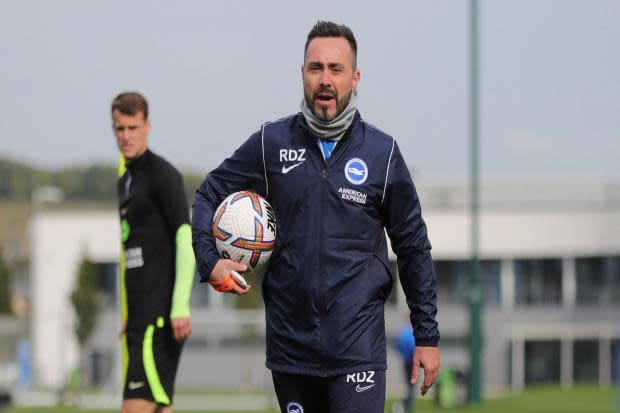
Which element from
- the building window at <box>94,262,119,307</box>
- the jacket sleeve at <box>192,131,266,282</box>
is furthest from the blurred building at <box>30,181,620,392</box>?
the jacket sleeve at <box>192,131,266,282</box>

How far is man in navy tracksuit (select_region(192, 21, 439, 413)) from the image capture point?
5562 mm

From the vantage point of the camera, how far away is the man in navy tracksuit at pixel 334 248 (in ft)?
18.2

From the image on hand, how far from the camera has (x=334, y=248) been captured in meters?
5.56

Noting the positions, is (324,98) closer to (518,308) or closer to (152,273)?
(152,273)

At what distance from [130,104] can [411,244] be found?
9.44 ft

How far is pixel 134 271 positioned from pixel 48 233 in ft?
212

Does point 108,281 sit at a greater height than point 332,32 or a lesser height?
lesser

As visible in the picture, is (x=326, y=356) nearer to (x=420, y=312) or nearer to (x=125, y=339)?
(x=420, y=312)

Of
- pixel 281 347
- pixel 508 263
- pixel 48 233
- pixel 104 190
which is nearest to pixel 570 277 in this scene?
pixel 508 263

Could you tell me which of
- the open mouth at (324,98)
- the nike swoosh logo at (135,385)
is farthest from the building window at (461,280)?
the open mouth at (324,98)

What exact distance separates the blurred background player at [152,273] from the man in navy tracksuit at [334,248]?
7.18 feet

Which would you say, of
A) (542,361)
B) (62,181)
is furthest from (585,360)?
(62,181)

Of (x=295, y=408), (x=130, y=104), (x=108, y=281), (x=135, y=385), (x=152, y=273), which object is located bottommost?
(x=108, y=281)

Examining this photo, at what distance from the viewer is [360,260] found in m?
5.62
